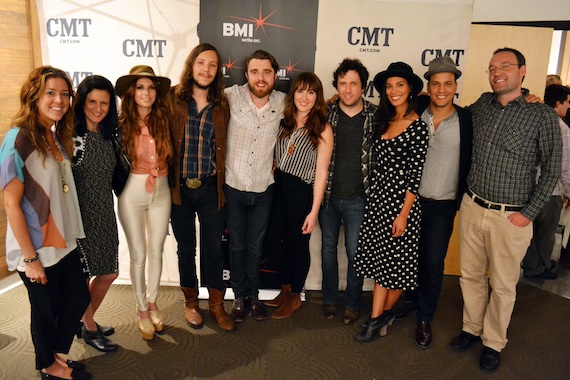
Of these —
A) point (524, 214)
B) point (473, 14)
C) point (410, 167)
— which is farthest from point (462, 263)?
point (473, 14)

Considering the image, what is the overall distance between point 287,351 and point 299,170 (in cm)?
113

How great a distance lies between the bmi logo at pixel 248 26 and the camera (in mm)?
3121

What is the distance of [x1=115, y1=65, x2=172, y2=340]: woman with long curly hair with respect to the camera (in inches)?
95.9

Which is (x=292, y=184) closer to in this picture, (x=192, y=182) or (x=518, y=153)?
(x=192, y=182)

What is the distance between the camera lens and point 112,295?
10.9ft

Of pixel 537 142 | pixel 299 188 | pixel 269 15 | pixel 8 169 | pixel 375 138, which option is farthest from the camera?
pixel 269 15

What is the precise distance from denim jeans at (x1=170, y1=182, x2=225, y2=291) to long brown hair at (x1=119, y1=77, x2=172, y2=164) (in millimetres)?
322

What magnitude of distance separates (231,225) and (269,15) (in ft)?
5.03

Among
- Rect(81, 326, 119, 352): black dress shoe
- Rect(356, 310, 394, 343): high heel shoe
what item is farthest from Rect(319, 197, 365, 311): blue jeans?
Rect(81, 326, 119, 352): black dress shoe

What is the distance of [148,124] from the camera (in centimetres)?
248

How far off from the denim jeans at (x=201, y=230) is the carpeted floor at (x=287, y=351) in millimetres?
356

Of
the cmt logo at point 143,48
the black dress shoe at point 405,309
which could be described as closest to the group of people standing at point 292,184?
the black dress shoe at point 405,309

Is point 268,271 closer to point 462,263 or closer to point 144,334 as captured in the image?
point 144,334

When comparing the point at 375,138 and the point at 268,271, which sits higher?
the point at 375,138
